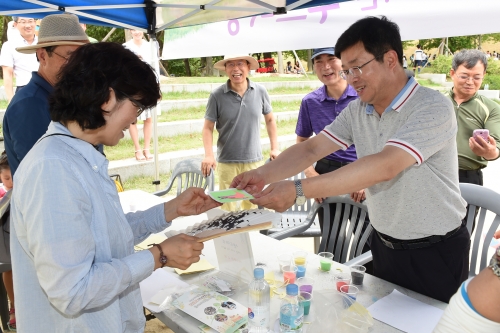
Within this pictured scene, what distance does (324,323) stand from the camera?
1.47 metres

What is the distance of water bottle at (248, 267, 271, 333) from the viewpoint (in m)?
1.41

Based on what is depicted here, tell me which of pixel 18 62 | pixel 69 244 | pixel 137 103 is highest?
pixel 18 62

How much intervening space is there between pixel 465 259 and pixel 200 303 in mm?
1239

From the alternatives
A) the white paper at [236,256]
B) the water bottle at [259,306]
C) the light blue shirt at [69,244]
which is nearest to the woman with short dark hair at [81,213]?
the light blue shirt at [69,244]

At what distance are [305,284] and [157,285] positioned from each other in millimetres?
692

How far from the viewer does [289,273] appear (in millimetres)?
1812

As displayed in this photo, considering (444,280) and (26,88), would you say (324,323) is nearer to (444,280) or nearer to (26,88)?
(444,280)

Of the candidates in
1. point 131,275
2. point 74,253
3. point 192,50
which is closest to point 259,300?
point 131,275

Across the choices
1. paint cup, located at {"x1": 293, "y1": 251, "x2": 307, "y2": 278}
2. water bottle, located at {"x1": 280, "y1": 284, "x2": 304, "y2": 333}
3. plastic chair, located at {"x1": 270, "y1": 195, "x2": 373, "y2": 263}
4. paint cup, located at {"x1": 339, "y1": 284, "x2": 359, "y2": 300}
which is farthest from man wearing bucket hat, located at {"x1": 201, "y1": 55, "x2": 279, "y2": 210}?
water bottle, located at {"x1": 280, "y1": 284, "x2": 304, "y2": 333}

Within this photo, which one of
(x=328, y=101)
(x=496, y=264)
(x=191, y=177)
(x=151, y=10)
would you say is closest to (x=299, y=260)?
(x=496, y=264)

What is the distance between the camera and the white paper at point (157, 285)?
170 centimetres

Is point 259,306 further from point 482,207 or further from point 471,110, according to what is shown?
point 471,110

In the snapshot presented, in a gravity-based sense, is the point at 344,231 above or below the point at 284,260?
below

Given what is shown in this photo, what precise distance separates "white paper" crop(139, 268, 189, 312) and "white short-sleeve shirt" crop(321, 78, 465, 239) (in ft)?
3.28
